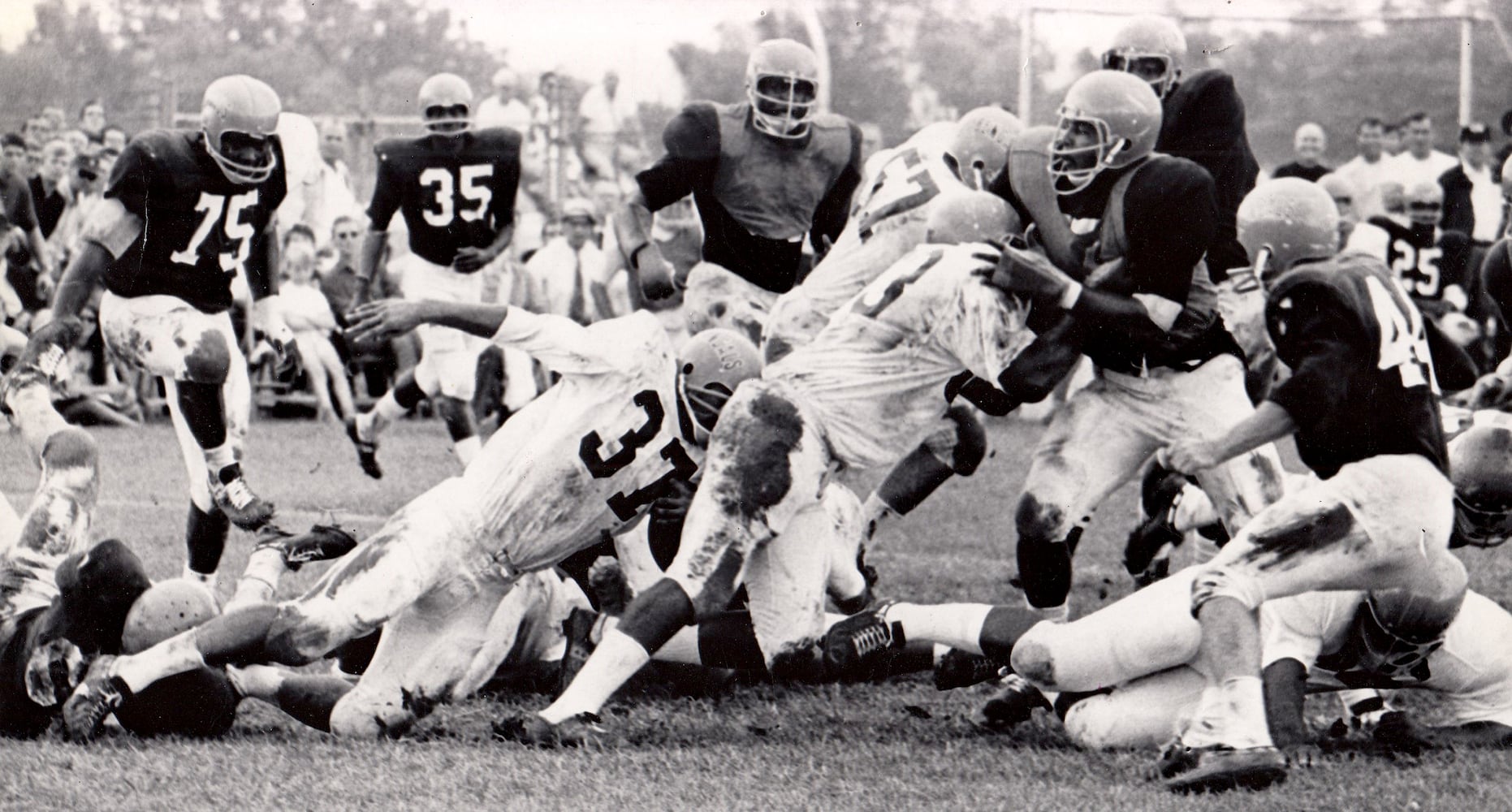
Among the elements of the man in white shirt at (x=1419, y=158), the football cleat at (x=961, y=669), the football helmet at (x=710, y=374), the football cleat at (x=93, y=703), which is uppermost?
the football helmet at (x=710, y=374)

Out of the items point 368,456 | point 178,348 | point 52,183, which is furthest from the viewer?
point 52,183

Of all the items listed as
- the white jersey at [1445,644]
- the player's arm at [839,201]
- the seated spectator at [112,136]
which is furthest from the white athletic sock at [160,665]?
the seated spectator at [112,136]

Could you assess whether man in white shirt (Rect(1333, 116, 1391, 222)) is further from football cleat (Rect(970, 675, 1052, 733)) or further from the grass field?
football cleat (Rect(970, 675, 1052, 733))

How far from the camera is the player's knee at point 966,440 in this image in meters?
6.05

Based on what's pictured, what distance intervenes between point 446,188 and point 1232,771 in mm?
5364

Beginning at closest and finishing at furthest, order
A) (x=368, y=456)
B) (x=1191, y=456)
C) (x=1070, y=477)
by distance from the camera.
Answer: (x=1191, y=456) → (x=1070, y=477) → (x=368, y=456)

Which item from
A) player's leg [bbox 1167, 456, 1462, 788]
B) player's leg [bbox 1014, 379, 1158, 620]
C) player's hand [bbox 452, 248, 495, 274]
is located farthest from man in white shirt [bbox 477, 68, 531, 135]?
player's leg [bbox 1167, 456, 1462, 788]

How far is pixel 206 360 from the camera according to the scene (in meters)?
5.98

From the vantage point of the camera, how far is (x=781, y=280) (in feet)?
21.3

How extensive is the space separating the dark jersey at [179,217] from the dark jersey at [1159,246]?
2975 millimetres

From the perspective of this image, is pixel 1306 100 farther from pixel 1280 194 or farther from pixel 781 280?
pixel 1280 194

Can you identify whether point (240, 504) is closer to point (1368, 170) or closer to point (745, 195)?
point (745, 195)

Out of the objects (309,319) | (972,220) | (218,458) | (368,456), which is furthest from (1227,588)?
(309,319)

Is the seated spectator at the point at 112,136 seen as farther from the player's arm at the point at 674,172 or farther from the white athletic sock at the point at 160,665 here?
the white athletic sock at the point at 160,665
